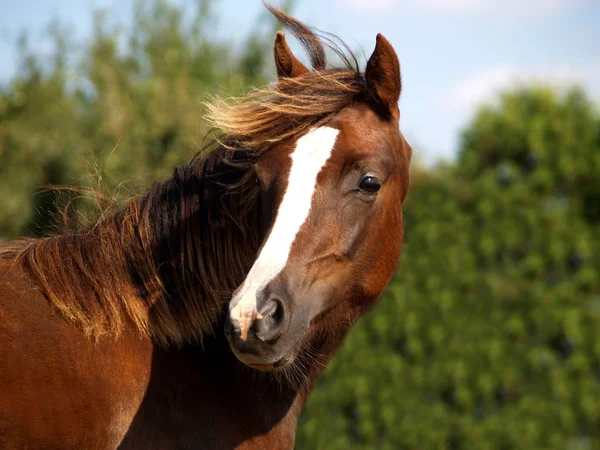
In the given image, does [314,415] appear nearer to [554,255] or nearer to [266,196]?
[554,255]

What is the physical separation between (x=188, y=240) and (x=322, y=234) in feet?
2.26

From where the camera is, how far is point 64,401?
2787 millimetres

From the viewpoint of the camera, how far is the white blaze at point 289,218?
259cm

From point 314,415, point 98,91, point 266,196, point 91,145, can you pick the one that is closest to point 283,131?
point 266,196

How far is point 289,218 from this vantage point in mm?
2918

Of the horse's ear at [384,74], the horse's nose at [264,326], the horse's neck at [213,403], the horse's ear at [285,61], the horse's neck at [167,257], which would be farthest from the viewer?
the horse's ear at [285,61]

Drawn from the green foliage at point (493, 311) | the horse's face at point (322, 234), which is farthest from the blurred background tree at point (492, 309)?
the horse's face at point (322, 234)

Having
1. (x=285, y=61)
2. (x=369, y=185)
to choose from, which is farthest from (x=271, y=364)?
(x=285, y=61)

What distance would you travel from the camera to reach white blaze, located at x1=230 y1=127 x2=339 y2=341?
2594 millimetres

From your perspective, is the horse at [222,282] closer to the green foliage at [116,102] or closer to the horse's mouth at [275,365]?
the horse's mouth at [275,365]

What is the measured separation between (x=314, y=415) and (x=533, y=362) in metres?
2.90

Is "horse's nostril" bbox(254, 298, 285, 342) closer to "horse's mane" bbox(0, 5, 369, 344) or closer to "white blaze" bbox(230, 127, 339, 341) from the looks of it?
"white blaze" bbox(230, 127, 339, 341)

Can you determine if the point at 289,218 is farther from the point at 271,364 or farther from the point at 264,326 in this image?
the point at 271,364

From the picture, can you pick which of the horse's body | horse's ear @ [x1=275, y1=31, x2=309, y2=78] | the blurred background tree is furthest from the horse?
the blurred background tree
